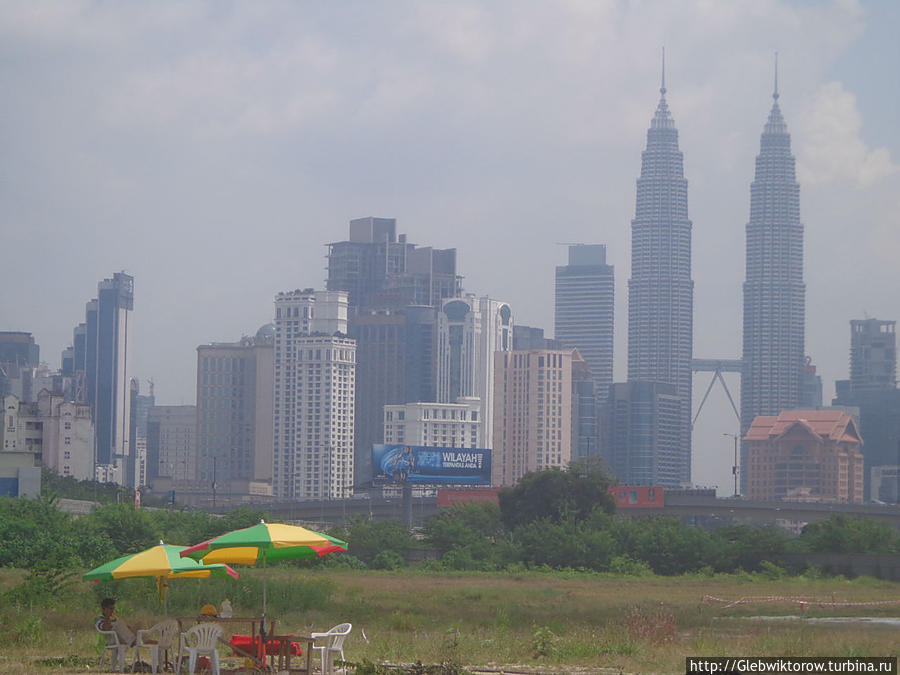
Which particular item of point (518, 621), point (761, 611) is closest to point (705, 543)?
point (761, 611)

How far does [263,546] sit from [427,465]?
462ft

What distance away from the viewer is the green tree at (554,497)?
11506cm

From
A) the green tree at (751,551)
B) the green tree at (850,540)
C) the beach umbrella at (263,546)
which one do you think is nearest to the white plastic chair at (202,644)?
the beach umbrella at (263,546)

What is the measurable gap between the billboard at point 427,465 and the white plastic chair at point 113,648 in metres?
138

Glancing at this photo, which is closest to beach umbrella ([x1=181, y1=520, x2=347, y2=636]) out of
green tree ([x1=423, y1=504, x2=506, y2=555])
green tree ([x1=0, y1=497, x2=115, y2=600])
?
green tree ([x1=0, y1=497, x2=115, y2=600])

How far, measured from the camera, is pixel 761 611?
47812 mm

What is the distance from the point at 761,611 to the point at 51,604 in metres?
23.2

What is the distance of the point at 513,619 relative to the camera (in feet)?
134

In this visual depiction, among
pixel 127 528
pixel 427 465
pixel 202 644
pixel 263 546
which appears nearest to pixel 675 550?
pixel 127 528

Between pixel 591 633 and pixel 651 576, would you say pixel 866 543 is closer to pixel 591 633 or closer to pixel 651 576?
pixel 651 576

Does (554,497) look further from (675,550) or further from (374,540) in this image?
(675,550)

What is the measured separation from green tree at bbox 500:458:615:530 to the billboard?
1867 inches

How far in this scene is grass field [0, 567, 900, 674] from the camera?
97.8 feet

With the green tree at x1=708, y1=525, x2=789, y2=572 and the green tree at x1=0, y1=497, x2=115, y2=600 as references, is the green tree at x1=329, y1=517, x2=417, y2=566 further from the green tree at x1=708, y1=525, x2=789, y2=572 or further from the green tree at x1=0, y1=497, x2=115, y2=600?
the green tree at x1=708, y1=525, x2=789, y2=572
